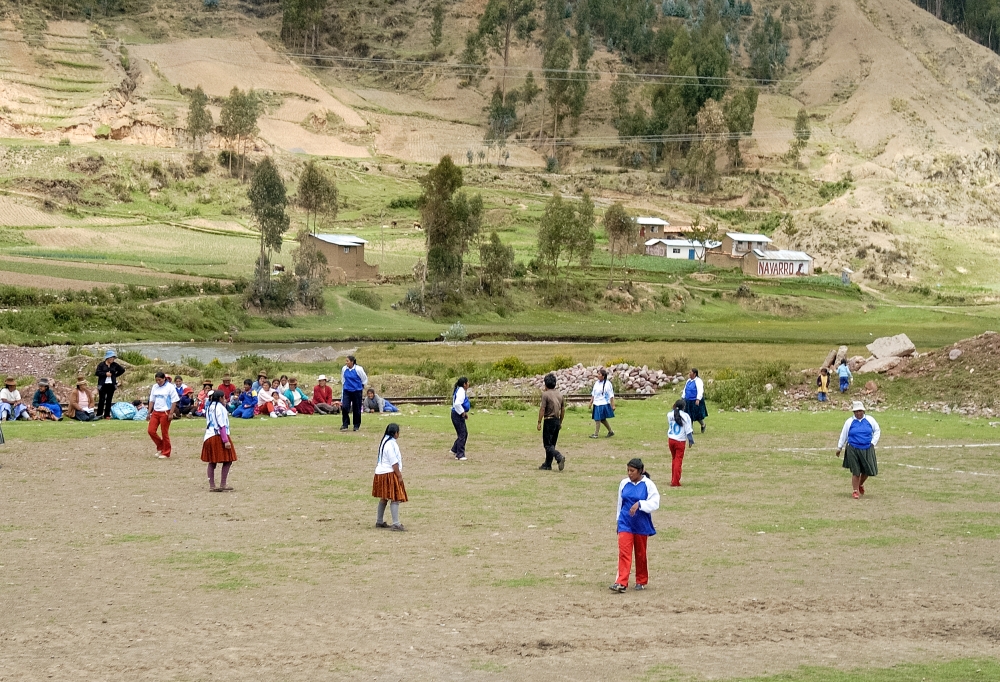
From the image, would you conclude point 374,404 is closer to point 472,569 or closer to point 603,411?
point 603,411

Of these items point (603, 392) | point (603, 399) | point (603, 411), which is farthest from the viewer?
point (603, 411)

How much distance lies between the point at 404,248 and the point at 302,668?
317 feet

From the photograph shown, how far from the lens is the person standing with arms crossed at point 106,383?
3222 centimetres

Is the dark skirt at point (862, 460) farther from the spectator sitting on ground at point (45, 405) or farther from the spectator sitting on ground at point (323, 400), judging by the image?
the spectator sitting on ground at point (45, 405)

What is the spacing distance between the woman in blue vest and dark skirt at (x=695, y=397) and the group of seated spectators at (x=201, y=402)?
9.27 metres

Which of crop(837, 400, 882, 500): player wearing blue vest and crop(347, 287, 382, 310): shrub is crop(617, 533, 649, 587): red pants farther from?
crop(347, 287, 382, 310): shrub

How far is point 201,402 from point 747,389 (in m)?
18.8

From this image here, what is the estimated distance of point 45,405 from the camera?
32875 millimetres

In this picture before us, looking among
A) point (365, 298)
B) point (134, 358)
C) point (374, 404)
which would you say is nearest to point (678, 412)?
→ point (374, 404)

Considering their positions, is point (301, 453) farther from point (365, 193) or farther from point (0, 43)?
point (0, 43)

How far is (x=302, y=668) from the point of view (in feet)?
40.2

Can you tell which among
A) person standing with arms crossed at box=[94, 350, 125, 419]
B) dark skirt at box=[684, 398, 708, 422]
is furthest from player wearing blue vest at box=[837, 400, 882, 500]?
person standing with arms crossed at box=[94, 350, 125, 419]

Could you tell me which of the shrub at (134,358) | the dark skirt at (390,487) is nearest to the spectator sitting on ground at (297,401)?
the shrub at (134,358)

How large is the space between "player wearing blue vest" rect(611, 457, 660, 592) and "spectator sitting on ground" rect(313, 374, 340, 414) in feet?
69.5
